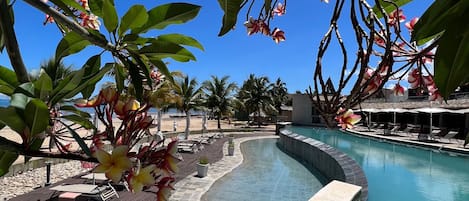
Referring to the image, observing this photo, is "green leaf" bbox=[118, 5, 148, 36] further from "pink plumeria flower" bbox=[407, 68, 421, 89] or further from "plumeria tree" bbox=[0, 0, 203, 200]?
"pink plumeria flower" bbox=[407, 68, 421, 89]

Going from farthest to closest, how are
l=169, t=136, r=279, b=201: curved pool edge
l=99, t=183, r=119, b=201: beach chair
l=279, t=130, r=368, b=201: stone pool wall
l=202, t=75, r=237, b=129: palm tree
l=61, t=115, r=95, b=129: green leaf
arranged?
l=202, t=75, r=237, b=129: palm tree
l=169, t=136, r=279, b=201: curved pool edge
l=279, t=130, r=368, b=201: stone pool wall
l=99, t=183, r=119, b=201: beach chair
l=61, t=115, r=95, b=129: green leaf

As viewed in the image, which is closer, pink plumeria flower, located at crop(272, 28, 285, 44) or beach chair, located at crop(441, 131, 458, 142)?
pink plumeria flower, located at crop(272, 28, 285, 44)

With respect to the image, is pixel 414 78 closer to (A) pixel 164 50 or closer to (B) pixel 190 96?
(A) pixel 164 50

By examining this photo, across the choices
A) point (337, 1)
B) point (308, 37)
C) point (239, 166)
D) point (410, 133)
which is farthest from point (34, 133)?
point (410, 133)

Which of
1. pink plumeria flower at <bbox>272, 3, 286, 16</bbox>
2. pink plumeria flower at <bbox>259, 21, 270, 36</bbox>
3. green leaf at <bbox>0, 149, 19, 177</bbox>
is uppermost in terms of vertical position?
pink plumeria flower at <bbox>272, 3, 286, 16</bbox>

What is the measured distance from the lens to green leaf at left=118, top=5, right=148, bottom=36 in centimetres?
76

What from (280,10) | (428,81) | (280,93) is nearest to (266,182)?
(280,10)

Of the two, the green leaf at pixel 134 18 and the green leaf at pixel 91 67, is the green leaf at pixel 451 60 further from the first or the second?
the green leaf at pixel 91 67

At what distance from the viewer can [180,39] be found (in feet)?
2.99

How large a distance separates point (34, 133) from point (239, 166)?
1215cm

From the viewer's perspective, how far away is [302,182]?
1023 cm

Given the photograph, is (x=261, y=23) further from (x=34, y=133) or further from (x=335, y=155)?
(x=335, y=155)

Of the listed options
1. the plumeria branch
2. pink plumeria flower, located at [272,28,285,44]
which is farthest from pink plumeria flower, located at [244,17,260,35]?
the plumeria branch

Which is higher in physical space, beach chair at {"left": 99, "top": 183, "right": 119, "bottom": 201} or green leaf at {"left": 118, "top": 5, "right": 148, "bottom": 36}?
green leaf at {"left": 118, "top": 5, "right": 148, "bottom": 36}
